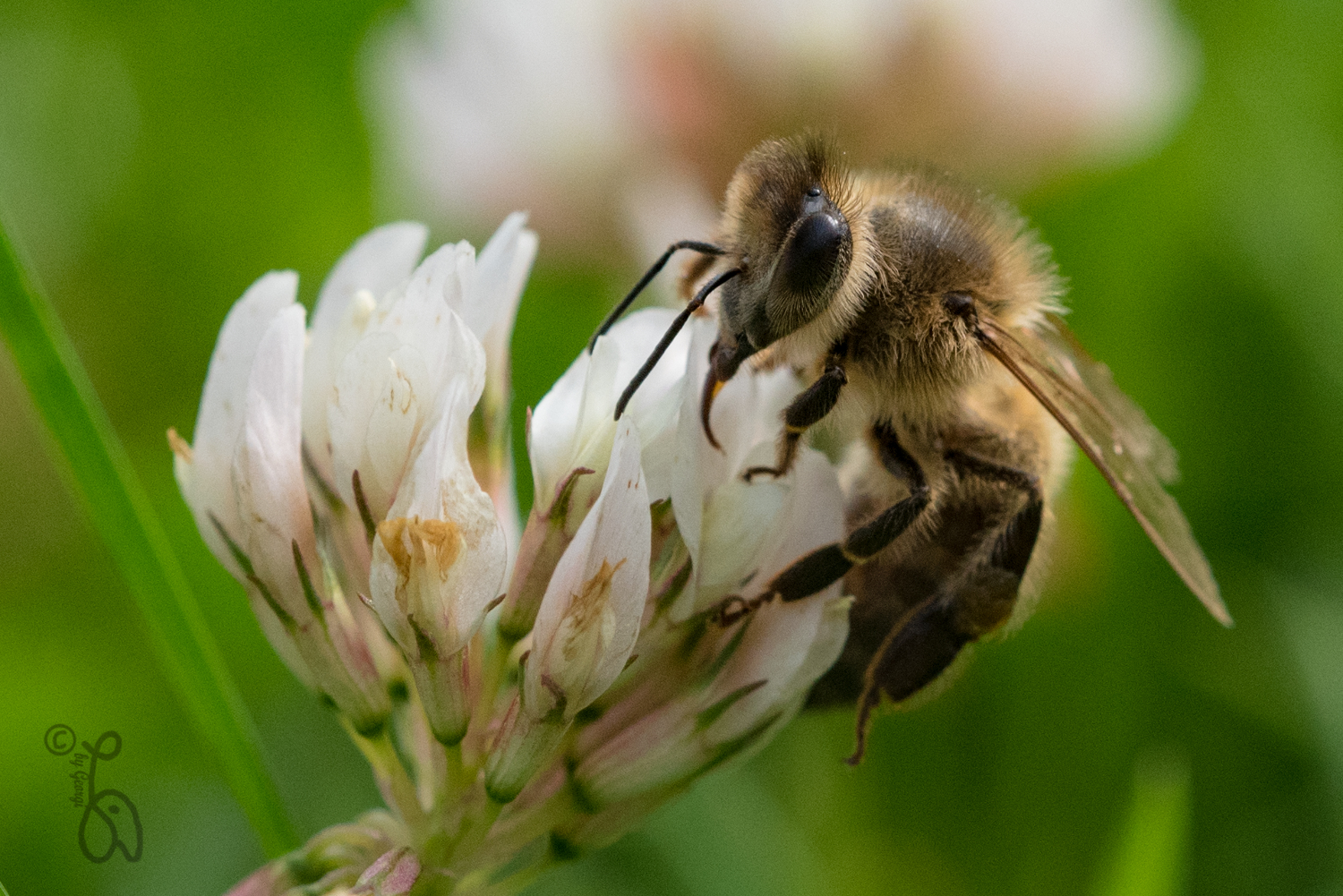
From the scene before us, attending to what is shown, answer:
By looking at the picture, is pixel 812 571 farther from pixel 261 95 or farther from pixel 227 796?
pixel 261 95

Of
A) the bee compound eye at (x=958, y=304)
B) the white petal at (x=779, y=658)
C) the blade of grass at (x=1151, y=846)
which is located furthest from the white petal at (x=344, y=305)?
the blade of grass at (x=1151, y=846)

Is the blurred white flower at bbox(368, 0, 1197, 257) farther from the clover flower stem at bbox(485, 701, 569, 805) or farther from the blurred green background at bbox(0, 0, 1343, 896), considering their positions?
the clover flower stem at bbox(485, 701, 569, 805)

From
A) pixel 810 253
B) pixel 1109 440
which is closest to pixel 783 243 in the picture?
pixel 810 253

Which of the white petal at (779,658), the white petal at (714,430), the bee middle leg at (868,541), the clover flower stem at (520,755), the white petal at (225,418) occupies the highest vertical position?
the white petal at (225,418)

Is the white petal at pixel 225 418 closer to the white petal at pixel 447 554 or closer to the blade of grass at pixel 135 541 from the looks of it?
the blade of grass at pixel 135 541

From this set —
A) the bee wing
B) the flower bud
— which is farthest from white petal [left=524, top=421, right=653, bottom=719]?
the bee wing

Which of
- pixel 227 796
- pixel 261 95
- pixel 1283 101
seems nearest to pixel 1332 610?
pixel 1283 101

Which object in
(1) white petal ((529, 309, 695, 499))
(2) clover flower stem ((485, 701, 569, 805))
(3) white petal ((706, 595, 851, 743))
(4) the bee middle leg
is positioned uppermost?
(1) white petal ((529, 309, 695, 499))
